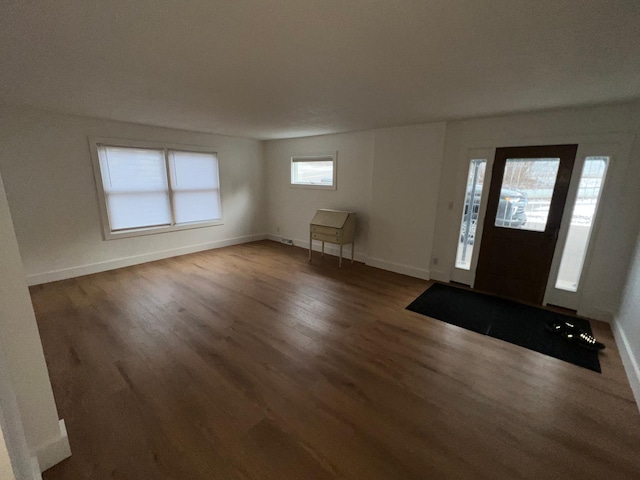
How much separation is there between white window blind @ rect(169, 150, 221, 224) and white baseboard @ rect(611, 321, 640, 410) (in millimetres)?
6038

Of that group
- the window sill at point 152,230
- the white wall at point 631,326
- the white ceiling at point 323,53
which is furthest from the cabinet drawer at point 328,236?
the white wall at point 631,326

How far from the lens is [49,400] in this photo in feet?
4.53

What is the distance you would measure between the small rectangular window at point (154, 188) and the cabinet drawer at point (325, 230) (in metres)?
2.21

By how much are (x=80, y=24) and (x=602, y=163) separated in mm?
4629

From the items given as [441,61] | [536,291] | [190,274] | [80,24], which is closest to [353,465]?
[441,61]

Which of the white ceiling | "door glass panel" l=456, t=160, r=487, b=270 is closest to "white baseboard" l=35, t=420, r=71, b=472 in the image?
the white ceiling

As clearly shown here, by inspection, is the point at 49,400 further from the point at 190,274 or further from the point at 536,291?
the point at 536,291

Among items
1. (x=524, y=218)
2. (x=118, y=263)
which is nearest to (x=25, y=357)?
(x=118, y=263)

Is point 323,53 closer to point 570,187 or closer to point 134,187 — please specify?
point 570,187

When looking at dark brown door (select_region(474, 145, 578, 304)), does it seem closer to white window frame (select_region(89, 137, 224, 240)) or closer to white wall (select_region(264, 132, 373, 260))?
white wall (select_region(264, 132, 373, 260))

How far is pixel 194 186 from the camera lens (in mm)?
5098

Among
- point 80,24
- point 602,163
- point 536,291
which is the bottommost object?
point 536,291

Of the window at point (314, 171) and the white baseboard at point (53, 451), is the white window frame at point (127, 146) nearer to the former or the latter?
the window at point (314, 171)

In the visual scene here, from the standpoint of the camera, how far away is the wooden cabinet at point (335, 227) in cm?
454
